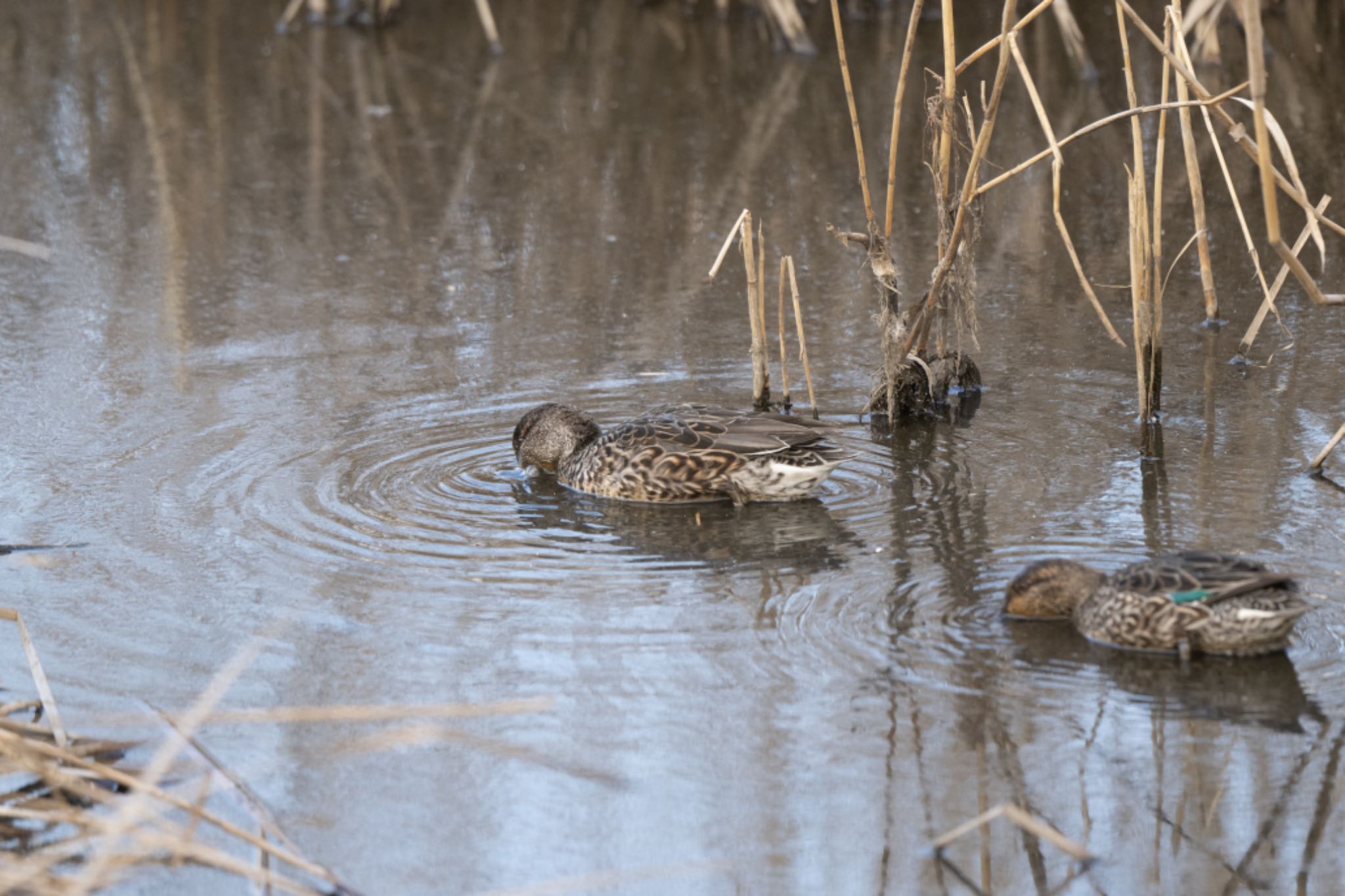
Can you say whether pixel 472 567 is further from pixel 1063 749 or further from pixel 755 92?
pixel 755 92

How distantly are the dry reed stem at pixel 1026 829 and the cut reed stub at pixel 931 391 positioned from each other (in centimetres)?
369

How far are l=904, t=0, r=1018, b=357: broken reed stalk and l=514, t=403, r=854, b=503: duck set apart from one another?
0.81 metres

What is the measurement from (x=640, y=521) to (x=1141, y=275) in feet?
8.12

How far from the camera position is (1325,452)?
667cm

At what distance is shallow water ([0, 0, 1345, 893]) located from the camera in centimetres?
444

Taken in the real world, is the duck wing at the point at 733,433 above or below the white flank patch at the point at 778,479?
above

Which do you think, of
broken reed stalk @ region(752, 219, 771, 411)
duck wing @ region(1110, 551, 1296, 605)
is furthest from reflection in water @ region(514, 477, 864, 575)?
duck wing @ region(1110, 551, 1296, 605)

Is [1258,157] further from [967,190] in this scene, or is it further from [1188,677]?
[967,190]

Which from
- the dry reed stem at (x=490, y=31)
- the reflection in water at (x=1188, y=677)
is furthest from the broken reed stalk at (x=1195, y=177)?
the dry reed stem at (x=490, y=31)

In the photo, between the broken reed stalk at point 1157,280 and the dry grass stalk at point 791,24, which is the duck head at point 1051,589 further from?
the dry grass stalk at point 791,24

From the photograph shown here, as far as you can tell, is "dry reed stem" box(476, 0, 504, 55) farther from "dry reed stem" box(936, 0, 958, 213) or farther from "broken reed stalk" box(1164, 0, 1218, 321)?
"dry reed stem" box(936, 0, 958, 213)

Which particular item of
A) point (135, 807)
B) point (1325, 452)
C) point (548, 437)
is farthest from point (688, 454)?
point (135, 807)

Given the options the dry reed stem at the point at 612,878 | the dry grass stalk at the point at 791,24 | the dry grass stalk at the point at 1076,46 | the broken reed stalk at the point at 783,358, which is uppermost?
the dry grass stalk at the point at 791,24

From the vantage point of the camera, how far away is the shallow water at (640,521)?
14.6 feet
